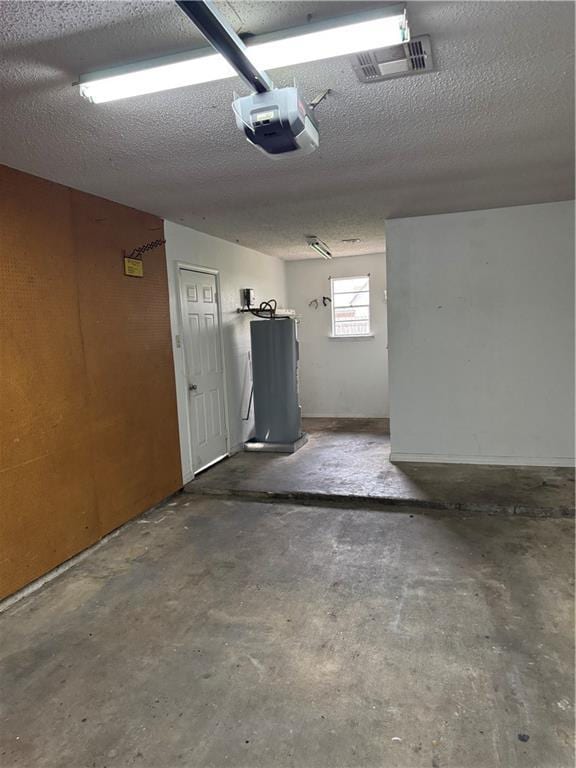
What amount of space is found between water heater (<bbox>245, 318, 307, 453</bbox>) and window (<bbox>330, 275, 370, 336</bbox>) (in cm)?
185

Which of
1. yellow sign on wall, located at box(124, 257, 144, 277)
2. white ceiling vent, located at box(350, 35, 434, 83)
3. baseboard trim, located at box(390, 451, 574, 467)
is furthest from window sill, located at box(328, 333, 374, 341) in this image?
white ceiling vent, located at box(350, 35, 434, 83)

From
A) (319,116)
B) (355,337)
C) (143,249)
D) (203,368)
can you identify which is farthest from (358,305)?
(319,116)

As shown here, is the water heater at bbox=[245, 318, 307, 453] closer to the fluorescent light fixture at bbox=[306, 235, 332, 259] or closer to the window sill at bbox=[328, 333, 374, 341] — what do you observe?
the fluorescent light fixture at bbox=[306, 235, 332, 259]

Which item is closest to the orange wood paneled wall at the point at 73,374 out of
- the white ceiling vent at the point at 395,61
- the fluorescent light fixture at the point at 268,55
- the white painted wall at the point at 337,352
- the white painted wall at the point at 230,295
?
the white painted wall at the point at 230,295

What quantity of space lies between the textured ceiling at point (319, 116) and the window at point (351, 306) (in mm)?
3128

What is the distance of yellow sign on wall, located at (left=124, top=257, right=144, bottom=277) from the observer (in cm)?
381

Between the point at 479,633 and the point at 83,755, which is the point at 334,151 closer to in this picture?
the point at 479,633

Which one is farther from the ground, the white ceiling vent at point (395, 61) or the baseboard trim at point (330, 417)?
the white ceiling vent at point (395, 61)

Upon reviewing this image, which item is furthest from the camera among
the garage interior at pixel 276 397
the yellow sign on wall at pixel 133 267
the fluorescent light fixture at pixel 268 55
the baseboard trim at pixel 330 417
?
the baseboard trim at pixel 330 417

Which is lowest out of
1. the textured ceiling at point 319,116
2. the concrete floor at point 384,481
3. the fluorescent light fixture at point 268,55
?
the concrete floor at point 384,481

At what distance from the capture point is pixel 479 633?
235cm

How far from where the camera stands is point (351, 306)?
7387 millimetres

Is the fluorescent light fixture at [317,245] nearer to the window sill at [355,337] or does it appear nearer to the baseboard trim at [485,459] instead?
the window sill at [355,337]

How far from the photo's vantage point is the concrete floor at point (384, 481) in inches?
151
